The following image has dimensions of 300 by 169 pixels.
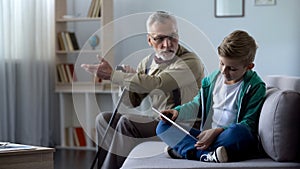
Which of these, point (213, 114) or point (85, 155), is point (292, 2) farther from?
point (213, 114)

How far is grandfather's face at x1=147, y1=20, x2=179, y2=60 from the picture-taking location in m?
2.71

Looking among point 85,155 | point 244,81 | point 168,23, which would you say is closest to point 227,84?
point 244,81

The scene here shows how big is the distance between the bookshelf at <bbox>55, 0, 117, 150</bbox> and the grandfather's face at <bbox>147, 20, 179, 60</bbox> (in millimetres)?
2218

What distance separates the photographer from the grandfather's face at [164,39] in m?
2.71

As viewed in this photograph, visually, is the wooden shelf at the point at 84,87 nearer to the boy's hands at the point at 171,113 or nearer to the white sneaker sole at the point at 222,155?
the boy's hands at the point at 171,113

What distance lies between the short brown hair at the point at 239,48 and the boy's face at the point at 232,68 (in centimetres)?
2

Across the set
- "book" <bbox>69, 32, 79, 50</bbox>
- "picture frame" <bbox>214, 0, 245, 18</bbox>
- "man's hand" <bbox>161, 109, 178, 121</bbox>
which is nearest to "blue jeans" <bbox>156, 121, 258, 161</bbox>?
"man's hand" <bbox>161, 109, 178, 121</bbox>

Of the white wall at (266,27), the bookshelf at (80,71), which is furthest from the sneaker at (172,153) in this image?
the white wall at (266,27)

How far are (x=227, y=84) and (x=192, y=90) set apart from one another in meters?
0.30

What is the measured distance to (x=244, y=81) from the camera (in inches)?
90.7

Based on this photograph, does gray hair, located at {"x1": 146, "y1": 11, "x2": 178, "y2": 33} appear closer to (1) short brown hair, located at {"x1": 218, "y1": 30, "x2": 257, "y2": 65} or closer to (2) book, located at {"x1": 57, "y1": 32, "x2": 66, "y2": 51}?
(1) short brown hair, located at {"x1": 218, "y1": 30, "x2": 257, "y2": 65}

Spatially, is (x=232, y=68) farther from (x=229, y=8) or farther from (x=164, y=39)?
(x=229, y=8)

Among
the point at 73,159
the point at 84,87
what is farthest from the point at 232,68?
the point at 84,87

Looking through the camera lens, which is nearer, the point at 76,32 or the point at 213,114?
the point at 213,114
